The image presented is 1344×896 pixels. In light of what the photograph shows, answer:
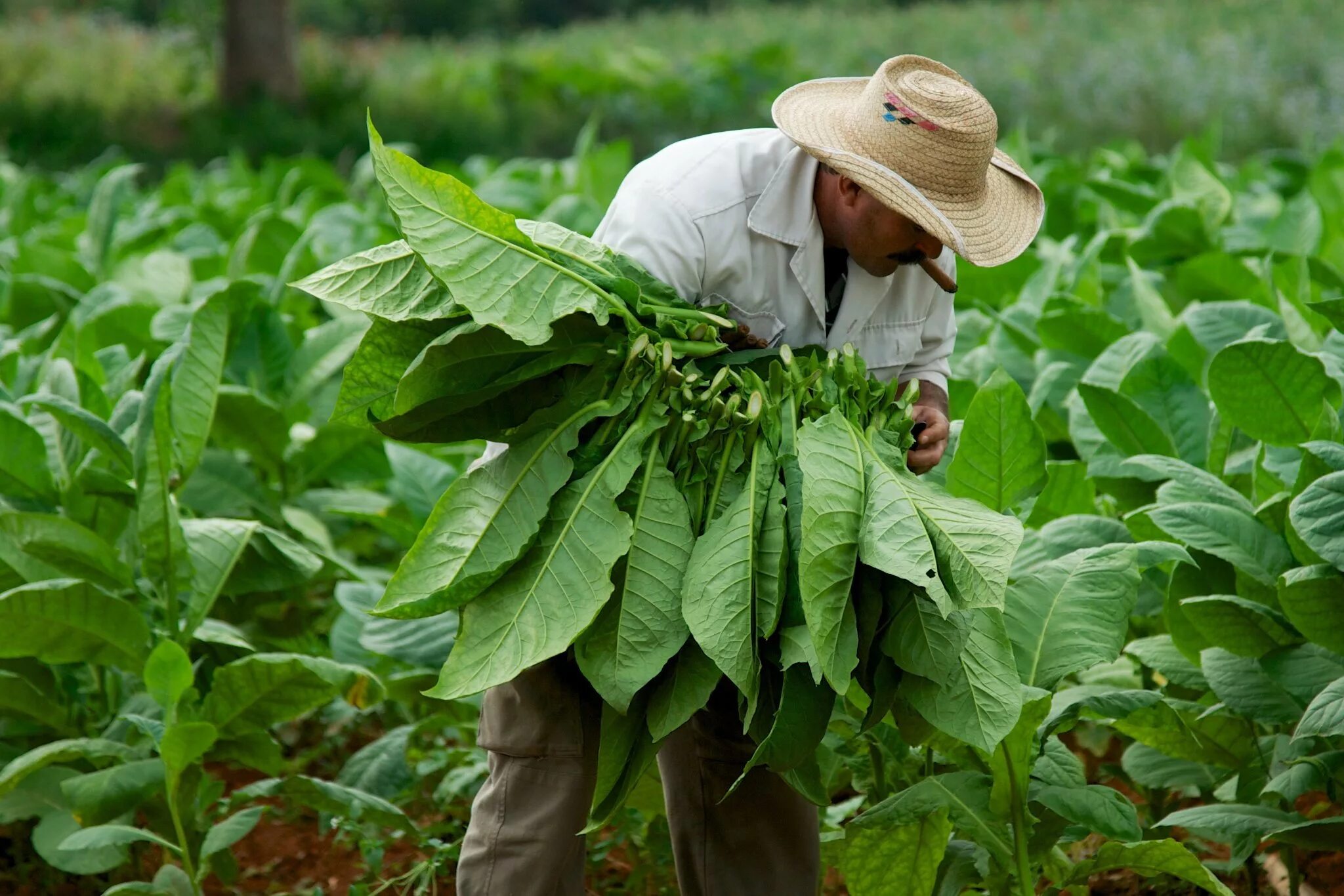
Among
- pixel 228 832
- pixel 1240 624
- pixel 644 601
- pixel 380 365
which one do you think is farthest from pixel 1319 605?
pixel 228 832

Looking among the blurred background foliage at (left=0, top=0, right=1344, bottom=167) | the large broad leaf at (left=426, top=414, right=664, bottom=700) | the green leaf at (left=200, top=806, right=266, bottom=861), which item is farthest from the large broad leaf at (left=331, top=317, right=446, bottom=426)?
the blurred background foliage at (left=0, top=0, right=1344, bottom=167)

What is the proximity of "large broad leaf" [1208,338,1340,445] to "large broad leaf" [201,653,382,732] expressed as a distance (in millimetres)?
1721

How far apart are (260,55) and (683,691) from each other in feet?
43.4

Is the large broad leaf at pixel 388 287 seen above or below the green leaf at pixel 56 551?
above

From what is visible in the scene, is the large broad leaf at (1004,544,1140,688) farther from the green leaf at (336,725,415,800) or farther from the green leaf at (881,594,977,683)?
the green leaf at (336,725,415,800)

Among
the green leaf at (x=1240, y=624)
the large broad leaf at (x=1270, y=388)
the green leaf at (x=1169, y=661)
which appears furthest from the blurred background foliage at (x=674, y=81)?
the green leaf at (x=1240, y=624)

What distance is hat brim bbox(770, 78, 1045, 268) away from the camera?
2.18 m

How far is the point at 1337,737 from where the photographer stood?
8.27 feet

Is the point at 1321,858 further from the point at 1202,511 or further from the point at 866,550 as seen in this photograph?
the point at 866,550

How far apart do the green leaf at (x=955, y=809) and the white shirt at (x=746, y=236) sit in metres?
0.70

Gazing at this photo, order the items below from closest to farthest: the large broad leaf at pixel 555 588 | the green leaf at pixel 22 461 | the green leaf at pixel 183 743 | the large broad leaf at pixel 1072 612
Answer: the large broad leaf at pixel 555 588
the large broad leaf at pixel 1072 612
the green leaf at pixel 183 743
the green leaf at pixel 22 461

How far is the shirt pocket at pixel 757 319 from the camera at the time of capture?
2383 millimetres

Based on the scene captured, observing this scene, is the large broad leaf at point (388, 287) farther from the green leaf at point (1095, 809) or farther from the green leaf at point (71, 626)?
the green leaf at point (1095, 809)

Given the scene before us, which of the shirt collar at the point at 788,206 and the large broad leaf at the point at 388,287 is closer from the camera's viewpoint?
the large broad leaf at the point at 388,287
